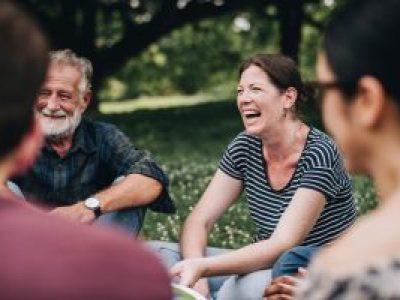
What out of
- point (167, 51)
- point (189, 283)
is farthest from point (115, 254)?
point (167, 51)

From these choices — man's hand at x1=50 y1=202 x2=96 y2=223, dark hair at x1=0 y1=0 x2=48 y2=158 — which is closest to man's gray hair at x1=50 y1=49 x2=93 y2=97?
man's hand at x1=50 y1=202 x2=96 y2=223

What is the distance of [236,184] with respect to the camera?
222 inches

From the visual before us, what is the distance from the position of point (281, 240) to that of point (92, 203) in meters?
1.21

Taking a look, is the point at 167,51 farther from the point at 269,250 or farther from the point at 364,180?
the point at 269,250

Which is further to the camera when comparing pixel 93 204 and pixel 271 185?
pixel 93 204

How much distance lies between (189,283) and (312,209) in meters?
0.78

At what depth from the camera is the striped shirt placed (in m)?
5.25

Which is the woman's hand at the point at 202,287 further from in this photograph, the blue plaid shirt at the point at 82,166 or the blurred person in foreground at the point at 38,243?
the blurred person in foreground at the point at 38,243

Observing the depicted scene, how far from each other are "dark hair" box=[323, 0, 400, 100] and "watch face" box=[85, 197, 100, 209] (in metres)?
3.45

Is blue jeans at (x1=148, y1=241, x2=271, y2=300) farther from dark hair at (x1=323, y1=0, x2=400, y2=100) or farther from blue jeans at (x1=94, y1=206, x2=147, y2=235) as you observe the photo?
dark hair at (x1=323, y1=0, x2=400, y2=100)

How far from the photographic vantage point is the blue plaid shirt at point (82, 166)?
236 inches

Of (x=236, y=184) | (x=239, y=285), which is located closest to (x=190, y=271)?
(x=239, y=285)

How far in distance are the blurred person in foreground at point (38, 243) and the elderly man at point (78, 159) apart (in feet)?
12.2

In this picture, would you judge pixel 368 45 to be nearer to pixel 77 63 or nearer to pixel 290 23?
pixel 77 63
